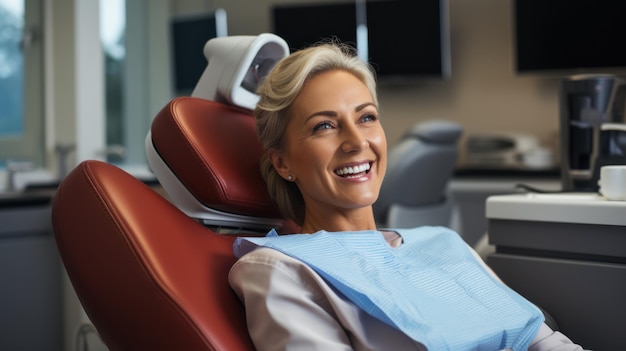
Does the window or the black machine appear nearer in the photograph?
the black machine

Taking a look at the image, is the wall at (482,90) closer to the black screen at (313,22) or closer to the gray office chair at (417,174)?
the black screen at (313,22)

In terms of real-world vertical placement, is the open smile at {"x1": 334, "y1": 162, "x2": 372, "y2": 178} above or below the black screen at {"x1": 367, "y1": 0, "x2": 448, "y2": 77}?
below

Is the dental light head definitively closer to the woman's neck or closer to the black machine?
the woman's neck

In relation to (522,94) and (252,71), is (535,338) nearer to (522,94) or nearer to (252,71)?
(252,71)

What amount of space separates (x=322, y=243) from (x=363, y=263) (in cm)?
8

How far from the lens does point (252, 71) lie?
1517 millimetres

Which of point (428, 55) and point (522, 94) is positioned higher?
point (428, 55)

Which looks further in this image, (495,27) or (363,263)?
(495,27)

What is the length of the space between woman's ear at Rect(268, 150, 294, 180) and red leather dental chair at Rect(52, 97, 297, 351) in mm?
75

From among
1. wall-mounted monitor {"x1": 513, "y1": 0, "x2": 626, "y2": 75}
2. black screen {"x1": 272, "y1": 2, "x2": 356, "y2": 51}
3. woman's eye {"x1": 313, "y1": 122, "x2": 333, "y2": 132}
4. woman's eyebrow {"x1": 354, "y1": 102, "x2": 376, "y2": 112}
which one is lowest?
woman's eye {"x1": 313, "y1": 122, "x2": 333, "y2": 132}

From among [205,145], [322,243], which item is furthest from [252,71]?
[322,243]

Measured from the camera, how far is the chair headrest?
1321mm

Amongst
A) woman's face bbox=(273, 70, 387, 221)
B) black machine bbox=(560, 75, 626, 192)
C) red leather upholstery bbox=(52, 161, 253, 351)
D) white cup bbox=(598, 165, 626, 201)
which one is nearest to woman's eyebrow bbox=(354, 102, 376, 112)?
woman's face bbox=(273, 70, 387, 221)

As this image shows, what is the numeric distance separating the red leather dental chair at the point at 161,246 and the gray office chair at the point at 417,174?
1730mm
